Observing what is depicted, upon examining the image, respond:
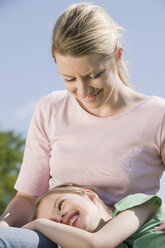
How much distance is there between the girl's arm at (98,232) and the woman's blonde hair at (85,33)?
0.83 metres

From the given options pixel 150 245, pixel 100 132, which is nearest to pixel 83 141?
pixel 100 132

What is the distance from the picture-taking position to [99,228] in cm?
225

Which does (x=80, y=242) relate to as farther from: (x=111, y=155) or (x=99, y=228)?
(x=111, y=155)

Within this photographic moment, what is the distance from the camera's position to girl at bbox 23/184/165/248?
6.69ft

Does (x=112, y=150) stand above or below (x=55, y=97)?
below

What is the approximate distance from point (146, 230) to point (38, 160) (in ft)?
3.07

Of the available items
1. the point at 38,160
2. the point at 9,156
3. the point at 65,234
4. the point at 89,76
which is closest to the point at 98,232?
the point at 65,234

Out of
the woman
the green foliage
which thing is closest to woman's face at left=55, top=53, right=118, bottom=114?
the woman

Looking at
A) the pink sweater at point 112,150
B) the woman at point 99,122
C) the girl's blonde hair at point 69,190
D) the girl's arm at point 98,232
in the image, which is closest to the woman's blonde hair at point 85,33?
the woman at point 99,122

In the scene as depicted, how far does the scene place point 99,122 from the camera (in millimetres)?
2730

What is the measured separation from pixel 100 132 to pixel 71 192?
0.43 meters

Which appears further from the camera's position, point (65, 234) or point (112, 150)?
point (112, 150)

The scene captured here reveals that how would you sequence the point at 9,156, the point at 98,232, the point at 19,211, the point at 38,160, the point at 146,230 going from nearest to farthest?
1. the point at 98,232
2. the point at 146,230
3. the point at 19,211
4. the point at 38,160
5. the point at 9,156

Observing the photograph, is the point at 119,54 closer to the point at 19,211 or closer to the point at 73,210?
the point at 73,210
